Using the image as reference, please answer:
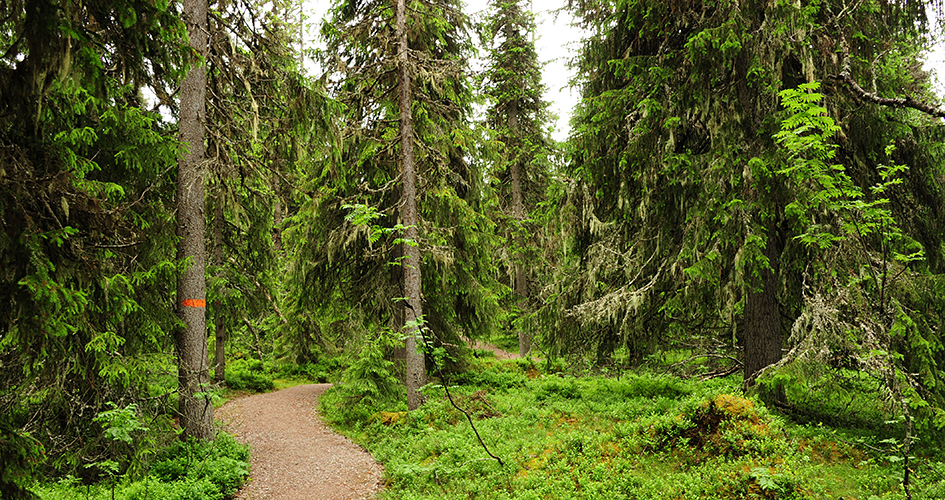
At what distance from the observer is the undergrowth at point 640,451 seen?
5.83 metres

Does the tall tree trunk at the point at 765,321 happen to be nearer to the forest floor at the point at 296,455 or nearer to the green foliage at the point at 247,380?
the forest floor at the point at 296,455

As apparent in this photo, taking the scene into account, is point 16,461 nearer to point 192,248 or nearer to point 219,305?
point 192,248

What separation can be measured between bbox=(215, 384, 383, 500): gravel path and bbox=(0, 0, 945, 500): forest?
0.44 meters

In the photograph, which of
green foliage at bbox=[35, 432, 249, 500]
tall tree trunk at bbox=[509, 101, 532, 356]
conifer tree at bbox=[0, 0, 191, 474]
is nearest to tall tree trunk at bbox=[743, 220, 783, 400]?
green foliage at bbox=[35, 432, 249, 500]

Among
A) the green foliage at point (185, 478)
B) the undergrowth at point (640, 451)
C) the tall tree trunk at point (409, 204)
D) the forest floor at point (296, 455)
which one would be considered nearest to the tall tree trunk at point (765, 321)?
the undergrowth at point (640, 451)

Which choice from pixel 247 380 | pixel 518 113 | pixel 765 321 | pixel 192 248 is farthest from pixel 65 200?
pixel 518 113

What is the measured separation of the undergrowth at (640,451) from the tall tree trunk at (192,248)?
3522mm

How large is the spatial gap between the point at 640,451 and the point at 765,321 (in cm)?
335

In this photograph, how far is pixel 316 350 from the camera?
63.9 ft

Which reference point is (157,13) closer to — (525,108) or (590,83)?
(590,83)

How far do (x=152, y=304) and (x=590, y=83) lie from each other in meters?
9.49

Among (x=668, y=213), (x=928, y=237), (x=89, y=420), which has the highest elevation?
(x=668, y=213)

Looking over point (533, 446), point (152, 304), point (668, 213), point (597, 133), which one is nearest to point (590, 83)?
point (597, 133)

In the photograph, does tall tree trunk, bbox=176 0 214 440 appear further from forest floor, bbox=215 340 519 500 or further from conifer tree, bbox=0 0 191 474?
forest floor, bbox=215 340 519 500
